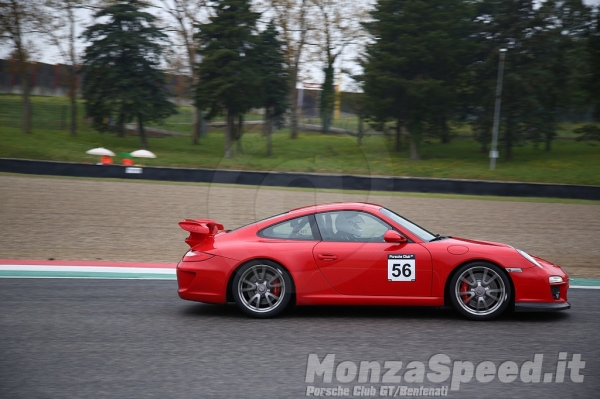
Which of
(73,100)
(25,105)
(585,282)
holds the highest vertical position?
(73,100)

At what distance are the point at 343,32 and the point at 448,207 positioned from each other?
33055 mm

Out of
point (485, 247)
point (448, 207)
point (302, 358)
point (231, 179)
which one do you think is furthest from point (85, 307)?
point (231, 179)

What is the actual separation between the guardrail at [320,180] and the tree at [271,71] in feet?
48.3

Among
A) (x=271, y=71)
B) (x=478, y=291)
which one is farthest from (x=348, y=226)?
(x=271, y=71)

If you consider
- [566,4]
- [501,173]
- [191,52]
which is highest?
[566,4]

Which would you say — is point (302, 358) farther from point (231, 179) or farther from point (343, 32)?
point (343, 32)

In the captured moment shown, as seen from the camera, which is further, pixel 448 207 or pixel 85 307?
pixel 448 207

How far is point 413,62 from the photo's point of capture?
1667 inches

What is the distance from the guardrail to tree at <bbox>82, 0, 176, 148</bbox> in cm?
1973

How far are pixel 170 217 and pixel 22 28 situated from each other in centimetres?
3585

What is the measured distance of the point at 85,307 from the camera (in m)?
7.02

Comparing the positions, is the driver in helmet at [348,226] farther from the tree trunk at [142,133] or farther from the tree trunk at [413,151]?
the tree trunk at [142,133]

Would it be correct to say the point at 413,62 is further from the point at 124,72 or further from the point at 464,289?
the point at 464,289

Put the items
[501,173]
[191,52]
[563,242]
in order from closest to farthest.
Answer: [563,242] < [501,173] < [191,52]
